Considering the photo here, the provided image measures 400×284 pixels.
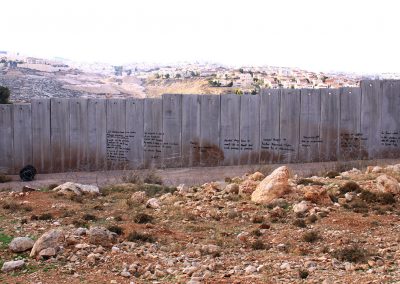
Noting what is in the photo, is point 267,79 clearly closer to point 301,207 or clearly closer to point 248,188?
point 248,188

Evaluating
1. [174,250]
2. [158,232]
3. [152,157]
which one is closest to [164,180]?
[152,157]

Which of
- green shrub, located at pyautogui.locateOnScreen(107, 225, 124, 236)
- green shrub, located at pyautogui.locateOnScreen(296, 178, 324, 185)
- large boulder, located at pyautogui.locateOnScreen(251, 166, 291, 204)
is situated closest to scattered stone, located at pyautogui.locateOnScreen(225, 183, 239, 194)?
Result: large boulder, located at pyautogui.locateOnScreen(251, 166, 291, 204)

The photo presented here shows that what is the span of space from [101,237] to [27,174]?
35.9ft

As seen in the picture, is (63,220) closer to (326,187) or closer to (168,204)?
(168,204)

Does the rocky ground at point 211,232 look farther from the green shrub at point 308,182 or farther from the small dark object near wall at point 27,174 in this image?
the small dark object near wall at point 27,174

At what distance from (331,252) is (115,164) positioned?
13.0 m

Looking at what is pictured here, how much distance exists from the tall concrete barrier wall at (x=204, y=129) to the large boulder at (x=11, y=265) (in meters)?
11.9

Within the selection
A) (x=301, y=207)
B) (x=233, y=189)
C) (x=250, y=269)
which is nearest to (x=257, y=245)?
(x=250, y=269)

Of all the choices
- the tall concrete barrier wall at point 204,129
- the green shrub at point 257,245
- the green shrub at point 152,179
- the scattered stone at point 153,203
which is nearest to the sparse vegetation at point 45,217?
the scattered stone at point 153,203

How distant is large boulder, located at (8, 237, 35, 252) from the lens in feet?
26.5

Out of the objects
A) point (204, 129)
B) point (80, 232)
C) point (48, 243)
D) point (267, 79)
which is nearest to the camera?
point (48, 243)

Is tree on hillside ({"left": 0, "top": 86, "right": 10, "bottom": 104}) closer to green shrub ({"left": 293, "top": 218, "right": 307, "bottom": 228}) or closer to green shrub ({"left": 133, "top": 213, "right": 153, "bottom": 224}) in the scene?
green shrub ({"left": 133, "top": 213, "right": 153, "bottom": 224})

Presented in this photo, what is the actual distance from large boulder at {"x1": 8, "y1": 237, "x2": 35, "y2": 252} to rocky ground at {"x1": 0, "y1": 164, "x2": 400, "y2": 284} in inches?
0.6

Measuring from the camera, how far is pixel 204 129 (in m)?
19.3
